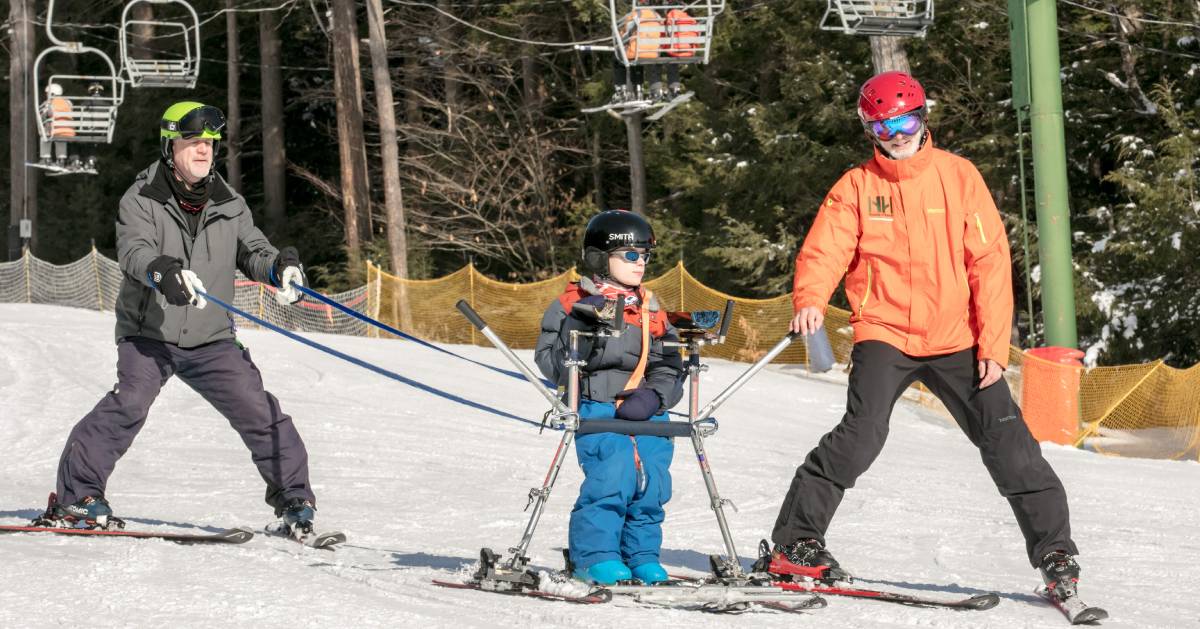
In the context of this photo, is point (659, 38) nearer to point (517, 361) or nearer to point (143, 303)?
point (143, 303)

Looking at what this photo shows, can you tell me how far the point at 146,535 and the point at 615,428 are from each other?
2094 mm

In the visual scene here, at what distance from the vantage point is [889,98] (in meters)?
5.28

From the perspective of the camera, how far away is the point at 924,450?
1211 centimetres

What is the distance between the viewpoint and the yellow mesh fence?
14242mm

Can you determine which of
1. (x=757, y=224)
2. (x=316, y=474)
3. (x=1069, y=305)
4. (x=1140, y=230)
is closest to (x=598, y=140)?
(x=757, y=224)

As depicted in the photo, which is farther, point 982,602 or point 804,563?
point 804,563

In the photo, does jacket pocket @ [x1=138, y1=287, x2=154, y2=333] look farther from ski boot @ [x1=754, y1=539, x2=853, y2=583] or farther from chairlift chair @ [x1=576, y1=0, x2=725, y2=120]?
chairlift chair @ [x1=576, y1=0, x2=725, y2=120]

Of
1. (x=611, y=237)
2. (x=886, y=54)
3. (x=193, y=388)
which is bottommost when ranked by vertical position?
(x=193, y=388)

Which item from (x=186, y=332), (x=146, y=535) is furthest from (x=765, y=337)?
(x=146, y=535)

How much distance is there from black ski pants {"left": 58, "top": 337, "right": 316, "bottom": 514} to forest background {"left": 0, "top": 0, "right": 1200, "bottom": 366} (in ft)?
28.4

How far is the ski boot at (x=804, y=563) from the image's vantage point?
5.32 meters

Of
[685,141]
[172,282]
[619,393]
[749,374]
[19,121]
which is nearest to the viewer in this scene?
[749,374]

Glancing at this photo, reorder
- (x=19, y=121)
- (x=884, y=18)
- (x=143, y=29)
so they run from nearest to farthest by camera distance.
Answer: (x=884, y=18) < (x=19, y=121) < (x=143, y=29)

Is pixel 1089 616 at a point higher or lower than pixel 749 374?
lower
